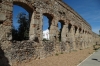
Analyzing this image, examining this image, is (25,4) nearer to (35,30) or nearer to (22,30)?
(35,30)

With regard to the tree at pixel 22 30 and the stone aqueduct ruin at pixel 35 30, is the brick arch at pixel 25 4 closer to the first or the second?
the stone aqueduct ruin at pixel 35 30

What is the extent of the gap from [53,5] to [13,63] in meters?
6.76

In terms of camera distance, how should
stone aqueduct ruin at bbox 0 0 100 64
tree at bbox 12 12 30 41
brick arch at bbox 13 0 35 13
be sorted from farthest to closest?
tree at bbox 12 12 30 41
brick arch at bbox 13 0 35 13
stone aqueduct ruin at bbox 0 0 100 64

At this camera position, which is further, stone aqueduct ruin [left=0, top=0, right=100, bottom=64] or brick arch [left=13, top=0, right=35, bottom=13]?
brick arch [left=13, top=0, right=35, bottom=13]

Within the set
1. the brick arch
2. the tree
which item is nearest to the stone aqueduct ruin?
the brick arch

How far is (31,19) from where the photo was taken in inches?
406

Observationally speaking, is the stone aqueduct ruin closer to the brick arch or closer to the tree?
the brick arch

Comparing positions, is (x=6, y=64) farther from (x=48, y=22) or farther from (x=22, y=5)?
(x=48, y=22)

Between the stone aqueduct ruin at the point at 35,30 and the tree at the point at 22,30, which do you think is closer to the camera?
the stone aqueduct ruin at the point at 35,30

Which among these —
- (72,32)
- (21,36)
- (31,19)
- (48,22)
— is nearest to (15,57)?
(31,19)

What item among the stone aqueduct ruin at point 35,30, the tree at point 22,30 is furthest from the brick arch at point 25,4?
the tree at point 22,30

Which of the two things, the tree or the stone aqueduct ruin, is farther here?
the tree

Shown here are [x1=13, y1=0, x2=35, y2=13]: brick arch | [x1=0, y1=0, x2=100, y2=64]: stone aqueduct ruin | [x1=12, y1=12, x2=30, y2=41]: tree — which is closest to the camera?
[x1=0, y1=0, x2=100, y2=64]: stone aqueduct ruin

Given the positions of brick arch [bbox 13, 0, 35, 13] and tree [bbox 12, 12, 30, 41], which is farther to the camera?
tree [bbox 12, 12, 30, 41]
